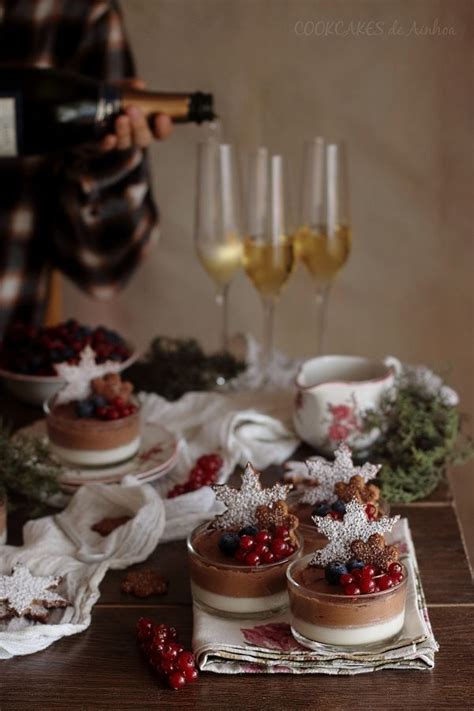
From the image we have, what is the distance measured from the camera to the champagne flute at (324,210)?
174 centimetres

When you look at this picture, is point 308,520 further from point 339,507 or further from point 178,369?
point 178,369

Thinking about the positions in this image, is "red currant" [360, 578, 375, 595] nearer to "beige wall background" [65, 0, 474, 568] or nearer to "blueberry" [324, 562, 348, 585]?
"blueberry" [324, 562, 348, 585]

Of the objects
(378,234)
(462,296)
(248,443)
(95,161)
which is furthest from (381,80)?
(248,443)

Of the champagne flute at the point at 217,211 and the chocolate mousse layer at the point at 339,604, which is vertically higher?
the champagne flute at the point at 217,211

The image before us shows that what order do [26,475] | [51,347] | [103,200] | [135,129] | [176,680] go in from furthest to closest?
[103,200] → [135,129] → [51,347] → [26,475] → [176,680]

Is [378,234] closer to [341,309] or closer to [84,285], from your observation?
[341,309]

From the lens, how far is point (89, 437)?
4.59ft

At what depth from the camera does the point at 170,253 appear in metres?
3.17

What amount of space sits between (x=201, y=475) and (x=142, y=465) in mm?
91

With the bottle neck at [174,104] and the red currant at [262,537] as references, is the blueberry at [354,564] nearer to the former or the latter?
the red currant at [262,537]

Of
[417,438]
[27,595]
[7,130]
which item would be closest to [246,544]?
[27,595]

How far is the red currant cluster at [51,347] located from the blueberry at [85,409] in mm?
224

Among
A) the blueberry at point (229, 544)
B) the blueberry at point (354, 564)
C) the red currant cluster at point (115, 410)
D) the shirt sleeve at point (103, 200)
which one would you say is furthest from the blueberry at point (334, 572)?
the shirt sleeve at point (103, 200)

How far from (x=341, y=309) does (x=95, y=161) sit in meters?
1.18
